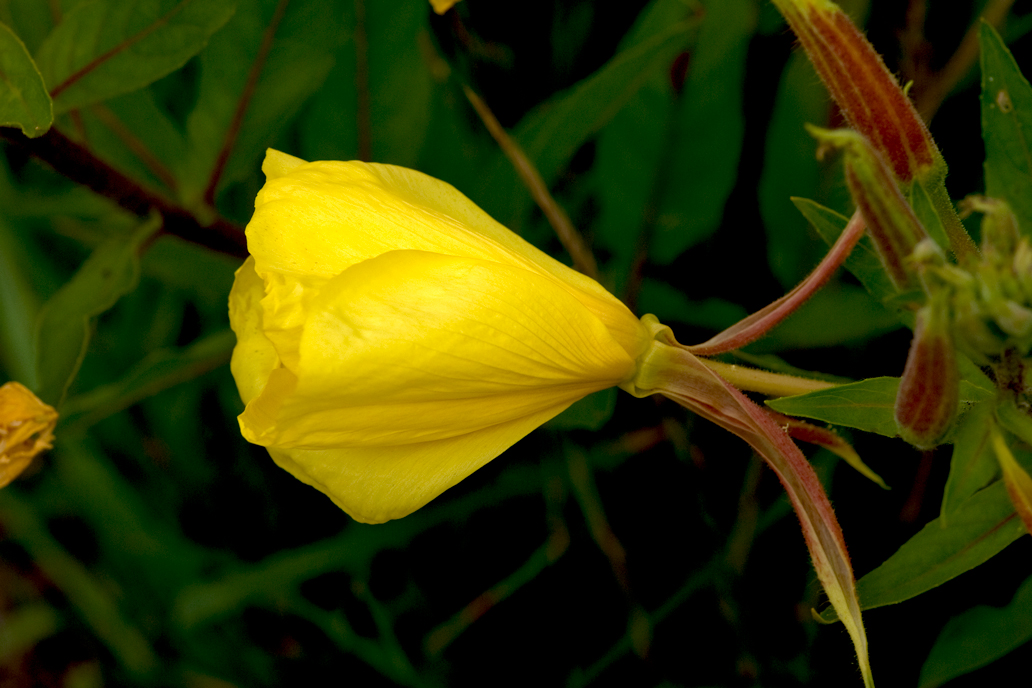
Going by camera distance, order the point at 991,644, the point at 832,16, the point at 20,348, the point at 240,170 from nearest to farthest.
A: the point at 832,16 < the point at 991,644 < the point at 240,170 < the point at 20,348

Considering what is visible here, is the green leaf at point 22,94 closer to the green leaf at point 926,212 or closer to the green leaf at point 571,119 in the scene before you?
the green leaf at point 571,119

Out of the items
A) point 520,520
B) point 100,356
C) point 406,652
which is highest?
point 100,356

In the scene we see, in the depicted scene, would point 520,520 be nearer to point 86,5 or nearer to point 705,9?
point 705,9

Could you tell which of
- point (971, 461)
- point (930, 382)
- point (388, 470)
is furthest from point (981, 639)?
point (388, 470)

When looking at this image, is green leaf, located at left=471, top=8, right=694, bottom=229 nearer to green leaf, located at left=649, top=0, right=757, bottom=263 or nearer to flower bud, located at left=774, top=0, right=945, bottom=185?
green leaf, located at left=649, top=0, right=757, bottom=263

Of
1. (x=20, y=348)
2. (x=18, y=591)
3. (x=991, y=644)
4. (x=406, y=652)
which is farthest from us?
(x=18, y=591)

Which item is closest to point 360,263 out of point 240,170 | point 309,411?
point 309,411
